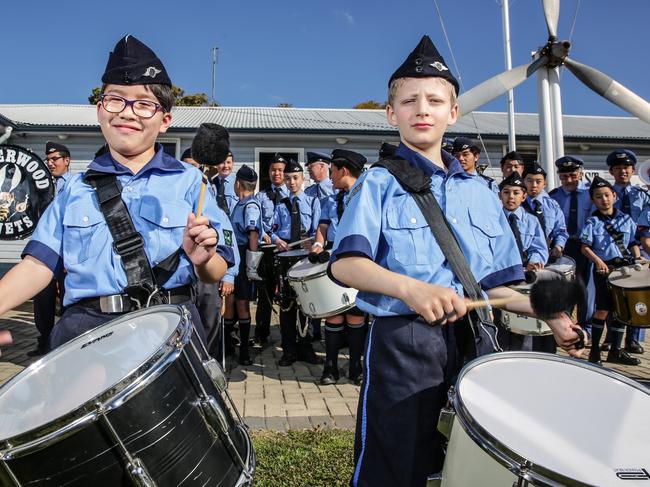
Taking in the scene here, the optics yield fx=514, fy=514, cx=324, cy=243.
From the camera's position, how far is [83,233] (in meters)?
1.98

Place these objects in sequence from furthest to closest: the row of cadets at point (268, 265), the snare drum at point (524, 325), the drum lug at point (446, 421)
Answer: the row of cadets at point (268, 265) → the snare drum at point (524, 325) → the drum lug at point (446, 421)

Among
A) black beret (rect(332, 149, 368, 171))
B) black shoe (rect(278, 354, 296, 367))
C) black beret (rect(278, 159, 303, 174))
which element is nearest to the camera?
black beret (rect(332, 149, 368, 171))

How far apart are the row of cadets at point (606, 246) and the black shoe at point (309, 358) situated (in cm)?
335

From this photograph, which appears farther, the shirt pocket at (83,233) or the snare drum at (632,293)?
the snare drum at (632,293)

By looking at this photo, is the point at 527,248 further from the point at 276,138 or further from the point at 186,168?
the point at 276,138

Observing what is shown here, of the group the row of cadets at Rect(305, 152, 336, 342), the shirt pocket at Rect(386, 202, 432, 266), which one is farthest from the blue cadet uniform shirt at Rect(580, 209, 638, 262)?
the shirt pocket at Rect(386, 202, 432, 266)

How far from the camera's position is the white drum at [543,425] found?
4.07 ft

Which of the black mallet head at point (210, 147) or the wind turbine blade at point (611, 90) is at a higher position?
the wind turbine blade at point (611, 90)

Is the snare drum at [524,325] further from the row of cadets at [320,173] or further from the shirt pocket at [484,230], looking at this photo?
the row of cadets at [320,173]

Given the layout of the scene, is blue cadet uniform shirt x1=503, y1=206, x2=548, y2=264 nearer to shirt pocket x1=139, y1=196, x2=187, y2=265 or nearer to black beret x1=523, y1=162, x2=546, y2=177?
black beret x1=523, y1=162, x2=546, y2=177

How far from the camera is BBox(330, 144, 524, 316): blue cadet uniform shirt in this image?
5.70 feet

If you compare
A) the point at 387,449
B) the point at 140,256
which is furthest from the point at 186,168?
the point at 387,449

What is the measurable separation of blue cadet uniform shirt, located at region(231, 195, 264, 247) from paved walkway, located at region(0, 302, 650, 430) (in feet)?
5.04

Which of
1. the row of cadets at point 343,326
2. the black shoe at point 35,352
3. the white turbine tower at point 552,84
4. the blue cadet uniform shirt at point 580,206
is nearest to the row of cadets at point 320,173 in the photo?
the row of cadets at point 343,326
